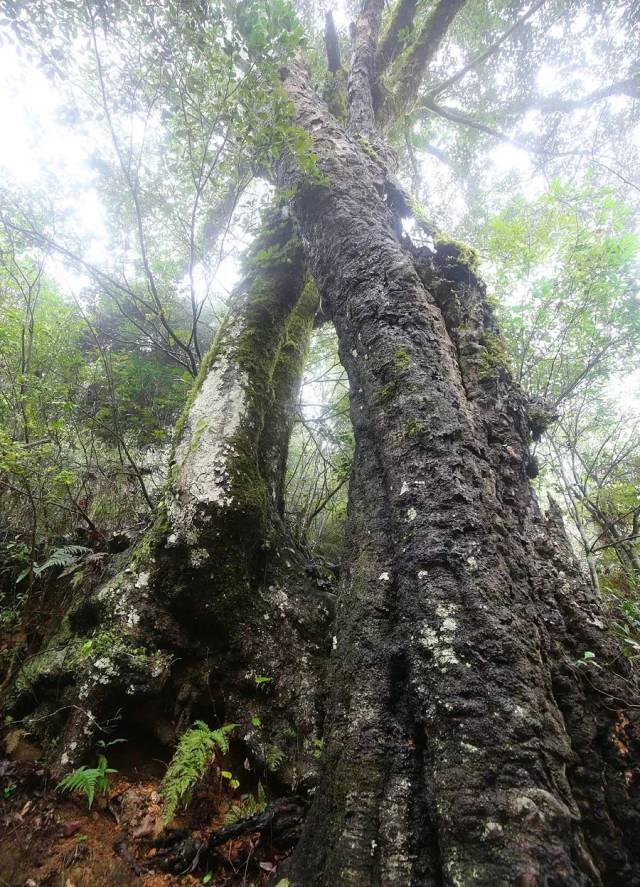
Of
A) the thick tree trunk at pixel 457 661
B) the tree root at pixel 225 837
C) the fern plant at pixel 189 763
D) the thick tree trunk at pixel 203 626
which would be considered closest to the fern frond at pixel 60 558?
the thick tree trunk at pixel 203 626

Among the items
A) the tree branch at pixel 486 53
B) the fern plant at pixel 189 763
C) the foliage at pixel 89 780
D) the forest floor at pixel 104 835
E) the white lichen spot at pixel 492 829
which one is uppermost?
the tree branch at pixel 486 53

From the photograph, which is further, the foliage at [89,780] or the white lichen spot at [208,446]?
the white lichen spot at [208,446]

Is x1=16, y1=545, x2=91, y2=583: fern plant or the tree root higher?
x1=16, y1=545, x2=91, y2=583: fern plant

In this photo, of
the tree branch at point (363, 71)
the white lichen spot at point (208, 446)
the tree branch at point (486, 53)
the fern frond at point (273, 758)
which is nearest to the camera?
the fern frond at point (273, 758)

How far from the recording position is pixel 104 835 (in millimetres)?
2123

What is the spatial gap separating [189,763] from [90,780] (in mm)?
476

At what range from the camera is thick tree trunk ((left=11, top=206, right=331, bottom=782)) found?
2516mm

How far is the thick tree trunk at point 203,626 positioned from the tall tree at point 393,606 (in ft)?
0.05

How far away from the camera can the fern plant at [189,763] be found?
6.98 ft

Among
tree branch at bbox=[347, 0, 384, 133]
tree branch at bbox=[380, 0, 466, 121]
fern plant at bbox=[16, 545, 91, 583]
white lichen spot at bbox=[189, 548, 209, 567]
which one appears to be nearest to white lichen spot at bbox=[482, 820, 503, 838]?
white lichen spot at bbox=[189, 548, 209, 567]

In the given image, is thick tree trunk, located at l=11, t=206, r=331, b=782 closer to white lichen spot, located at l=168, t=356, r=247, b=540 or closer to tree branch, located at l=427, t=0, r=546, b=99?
white lichen spot, located at l=168, t=356, r=247, b=540

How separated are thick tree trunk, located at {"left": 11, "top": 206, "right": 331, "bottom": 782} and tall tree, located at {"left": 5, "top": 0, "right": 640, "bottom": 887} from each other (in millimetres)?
16

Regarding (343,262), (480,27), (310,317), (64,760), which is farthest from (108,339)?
(480,27)

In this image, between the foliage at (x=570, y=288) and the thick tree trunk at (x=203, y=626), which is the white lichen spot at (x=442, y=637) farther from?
the foliage at (x=570, y=288)
